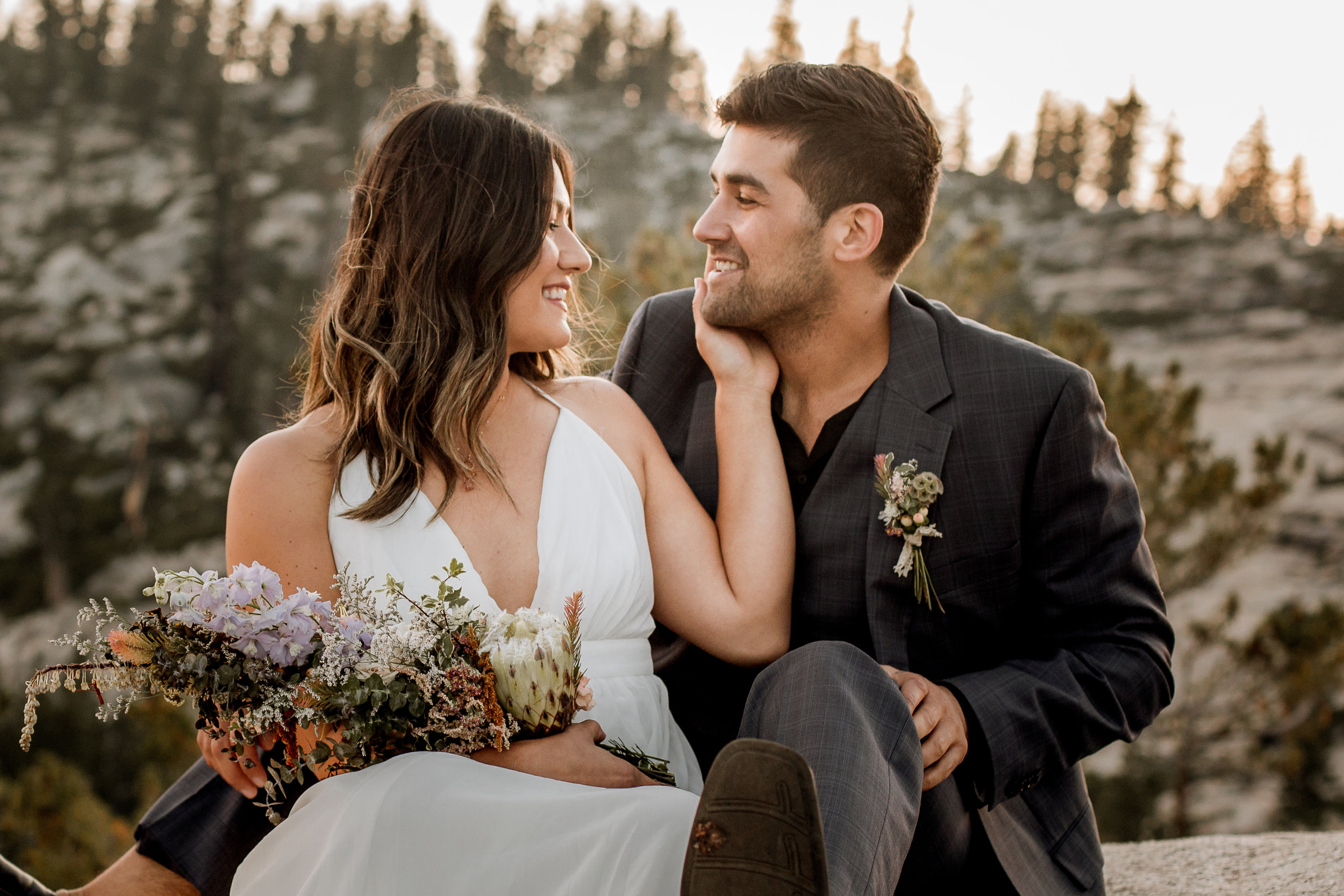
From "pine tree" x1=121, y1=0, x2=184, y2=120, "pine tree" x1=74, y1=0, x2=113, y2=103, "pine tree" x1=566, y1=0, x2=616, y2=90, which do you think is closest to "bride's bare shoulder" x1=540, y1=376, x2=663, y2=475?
"pine tree" x1=566, y1=0, x2=616, y2=90

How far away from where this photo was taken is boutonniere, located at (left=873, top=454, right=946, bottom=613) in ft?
9.53

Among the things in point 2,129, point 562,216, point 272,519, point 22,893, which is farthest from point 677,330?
point 2,129

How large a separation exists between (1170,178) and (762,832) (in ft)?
158

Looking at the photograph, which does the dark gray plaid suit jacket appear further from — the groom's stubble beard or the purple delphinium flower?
the purple delphinium flower

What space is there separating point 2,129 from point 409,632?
69294mm

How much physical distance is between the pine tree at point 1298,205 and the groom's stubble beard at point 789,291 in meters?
46.4

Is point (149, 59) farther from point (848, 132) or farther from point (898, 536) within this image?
point (898, 536)

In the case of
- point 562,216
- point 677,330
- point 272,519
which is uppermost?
point 562,216

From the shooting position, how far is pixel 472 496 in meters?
2.87

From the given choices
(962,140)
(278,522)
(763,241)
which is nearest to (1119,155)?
(962,140)

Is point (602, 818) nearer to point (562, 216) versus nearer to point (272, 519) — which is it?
point (272, 519)

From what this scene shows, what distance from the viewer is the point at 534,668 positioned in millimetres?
2133

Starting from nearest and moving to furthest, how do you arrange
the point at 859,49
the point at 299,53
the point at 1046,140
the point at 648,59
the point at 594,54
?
the point at 859,49 → the point at 1046,140 → the point at 594,54 → the point at 648,59 → the point at 299,53

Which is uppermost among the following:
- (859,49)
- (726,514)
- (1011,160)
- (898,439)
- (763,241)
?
(1011,160)
